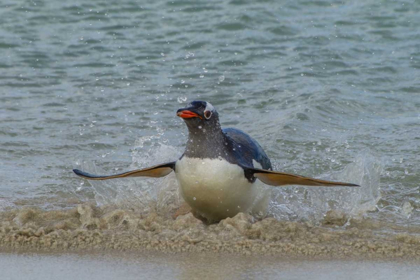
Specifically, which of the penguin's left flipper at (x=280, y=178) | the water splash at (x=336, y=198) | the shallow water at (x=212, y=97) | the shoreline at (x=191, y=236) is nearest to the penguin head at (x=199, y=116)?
the penguin's left flipper at (x=280, y=178)

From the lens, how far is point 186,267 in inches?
175

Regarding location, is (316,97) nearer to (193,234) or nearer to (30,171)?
(30,171)

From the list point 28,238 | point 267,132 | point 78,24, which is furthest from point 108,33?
point 28,238

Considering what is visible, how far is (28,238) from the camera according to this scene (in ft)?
16.1

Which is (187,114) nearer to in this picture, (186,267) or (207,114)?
(207,114)

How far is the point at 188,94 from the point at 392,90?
8.29ft

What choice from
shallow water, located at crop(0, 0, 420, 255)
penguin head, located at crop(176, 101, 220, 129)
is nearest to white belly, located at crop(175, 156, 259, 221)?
penguin head, located at crop(176, 101, 220, 129)

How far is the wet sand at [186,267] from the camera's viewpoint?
4.30 m

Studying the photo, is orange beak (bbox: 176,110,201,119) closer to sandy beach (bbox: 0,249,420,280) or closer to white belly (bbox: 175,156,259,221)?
white belly (bbox: 175,156,259,221)

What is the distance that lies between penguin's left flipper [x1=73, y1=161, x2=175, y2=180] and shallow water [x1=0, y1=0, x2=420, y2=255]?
11.3 inches

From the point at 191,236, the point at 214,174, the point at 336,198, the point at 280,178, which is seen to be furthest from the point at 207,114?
the point at 336,198

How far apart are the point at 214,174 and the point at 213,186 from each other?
78 mm

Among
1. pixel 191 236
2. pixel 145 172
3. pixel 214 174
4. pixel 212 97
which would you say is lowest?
pixel 212 97

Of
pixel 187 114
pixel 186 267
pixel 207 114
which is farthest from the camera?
pixel 207 114
